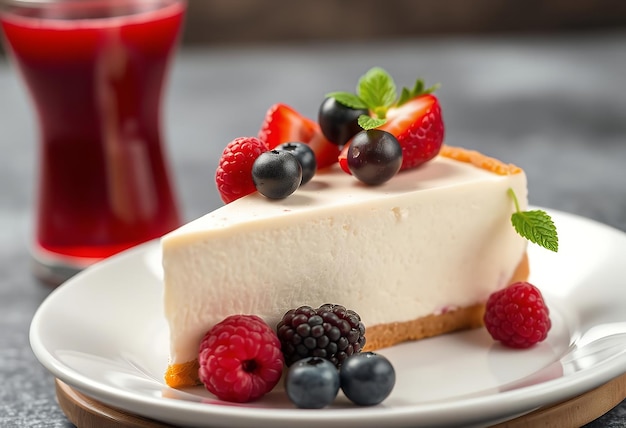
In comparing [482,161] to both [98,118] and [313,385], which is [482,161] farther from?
[98,118]

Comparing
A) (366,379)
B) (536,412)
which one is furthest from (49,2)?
(536,412)

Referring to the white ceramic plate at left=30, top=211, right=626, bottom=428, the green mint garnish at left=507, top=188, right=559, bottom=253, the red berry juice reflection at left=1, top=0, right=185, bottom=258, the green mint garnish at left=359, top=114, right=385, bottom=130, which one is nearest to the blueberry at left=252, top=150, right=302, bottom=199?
the green mint garnish at left=359, top=114, right=385, bottom=130

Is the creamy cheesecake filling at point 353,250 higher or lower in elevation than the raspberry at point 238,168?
lower

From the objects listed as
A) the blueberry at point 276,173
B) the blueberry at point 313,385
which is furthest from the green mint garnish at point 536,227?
the blueberry at point 313,385

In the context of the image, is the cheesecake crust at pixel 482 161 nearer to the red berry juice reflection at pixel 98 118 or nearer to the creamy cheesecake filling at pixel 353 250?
the creamy cheesecake filling at pixel 353 250

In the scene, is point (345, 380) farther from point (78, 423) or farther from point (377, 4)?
point (377, 4)
